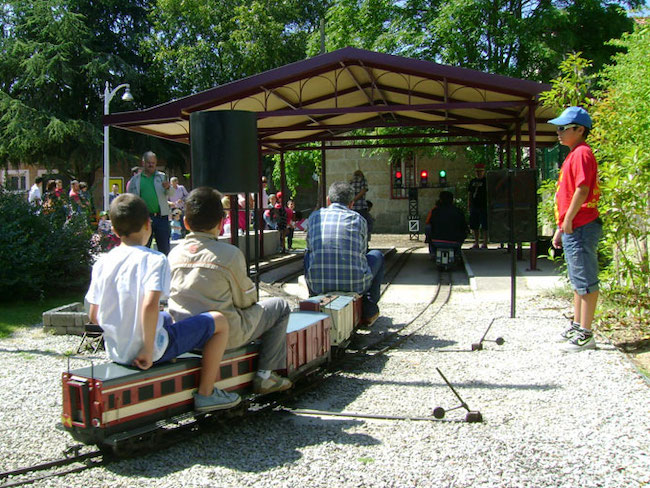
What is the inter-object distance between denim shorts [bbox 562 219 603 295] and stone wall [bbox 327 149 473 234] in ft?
65.9

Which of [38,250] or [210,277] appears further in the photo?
[38,250]

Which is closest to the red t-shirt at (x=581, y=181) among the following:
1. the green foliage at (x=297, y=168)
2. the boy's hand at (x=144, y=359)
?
the boy's hand at (x=144, y=359)

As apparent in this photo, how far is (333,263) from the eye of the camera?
6.32 meters

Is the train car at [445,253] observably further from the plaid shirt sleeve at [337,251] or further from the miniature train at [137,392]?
the miniature train at [137,392]

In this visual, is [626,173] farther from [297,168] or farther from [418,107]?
[297,168]

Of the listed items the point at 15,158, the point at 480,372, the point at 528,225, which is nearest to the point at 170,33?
the point at 15,158

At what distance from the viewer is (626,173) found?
634 cm

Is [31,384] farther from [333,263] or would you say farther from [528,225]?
[528,225]

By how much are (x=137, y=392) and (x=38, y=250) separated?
5924 mm

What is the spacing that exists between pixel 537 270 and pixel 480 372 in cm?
659

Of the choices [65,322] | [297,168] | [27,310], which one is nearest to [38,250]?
[27,310]

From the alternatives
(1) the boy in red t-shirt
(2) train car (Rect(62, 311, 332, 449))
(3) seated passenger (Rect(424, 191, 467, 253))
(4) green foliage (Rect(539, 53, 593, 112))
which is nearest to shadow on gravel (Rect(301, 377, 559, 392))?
(2) train car (Rect(62, 311, 332, 449))

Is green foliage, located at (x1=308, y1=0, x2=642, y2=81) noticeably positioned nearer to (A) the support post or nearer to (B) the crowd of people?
(A) the support post

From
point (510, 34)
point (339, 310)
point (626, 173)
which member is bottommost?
point (339, 310)
